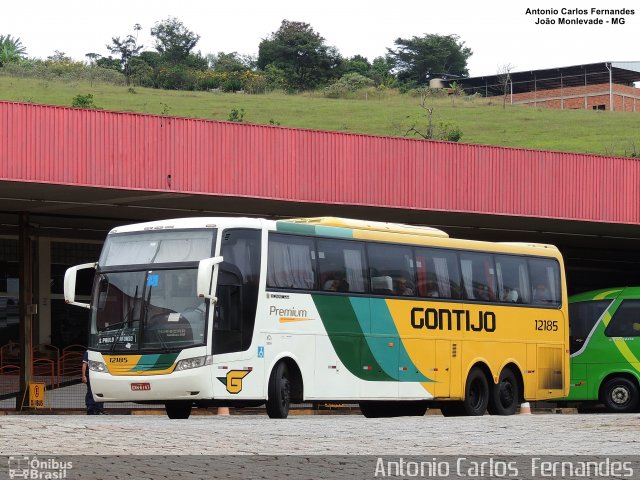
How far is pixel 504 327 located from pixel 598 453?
12.1 m

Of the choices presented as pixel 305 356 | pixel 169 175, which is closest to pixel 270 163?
pixel 169 175

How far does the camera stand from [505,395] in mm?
24266

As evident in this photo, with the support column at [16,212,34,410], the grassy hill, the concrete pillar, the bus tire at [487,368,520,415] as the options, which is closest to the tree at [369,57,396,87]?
the grassy hill

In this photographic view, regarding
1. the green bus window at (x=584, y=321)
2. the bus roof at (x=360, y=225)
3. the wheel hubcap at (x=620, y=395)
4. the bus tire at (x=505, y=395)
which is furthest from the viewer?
the green bus window at (x=584, y=321)

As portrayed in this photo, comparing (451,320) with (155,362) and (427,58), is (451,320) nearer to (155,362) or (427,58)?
(155,362)

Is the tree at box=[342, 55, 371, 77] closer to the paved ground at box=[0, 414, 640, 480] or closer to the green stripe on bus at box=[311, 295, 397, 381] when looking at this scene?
the green stripe on bus at box=[311, 295, 397, 381]

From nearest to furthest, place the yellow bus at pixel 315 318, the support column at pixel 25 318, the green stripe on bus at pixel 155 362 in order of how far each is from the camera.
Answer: the green stripe on bus at pixel 155 362 < the yellow bus at pixel 315 318 < the support column at pixel 25 318

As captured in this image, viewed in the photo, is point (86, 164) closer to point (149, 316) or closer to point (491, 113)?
point (149, 316)

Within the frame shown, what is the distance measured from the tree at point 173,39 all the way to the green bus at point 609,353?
108 metres

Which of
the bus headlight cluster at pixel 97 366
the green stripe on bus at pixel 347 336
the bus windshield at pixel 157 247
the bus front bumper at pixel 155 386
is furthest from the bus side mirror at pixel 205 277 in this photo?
the green stripe on bus at pixel 347 336

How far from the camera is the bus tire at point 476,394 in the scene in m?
23.5

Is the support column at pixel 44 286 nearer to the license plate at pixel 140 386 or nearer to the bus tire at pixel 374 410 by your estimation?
the bus tire at pixel 374 410

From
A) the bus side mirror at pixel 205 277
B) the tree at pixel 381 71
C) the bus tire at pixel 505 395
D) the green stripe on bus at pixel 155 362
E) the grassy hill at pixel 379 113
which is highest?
the tree at pixel 381 71

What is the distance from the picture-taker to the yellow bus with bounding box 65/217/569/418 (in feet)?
62.0
